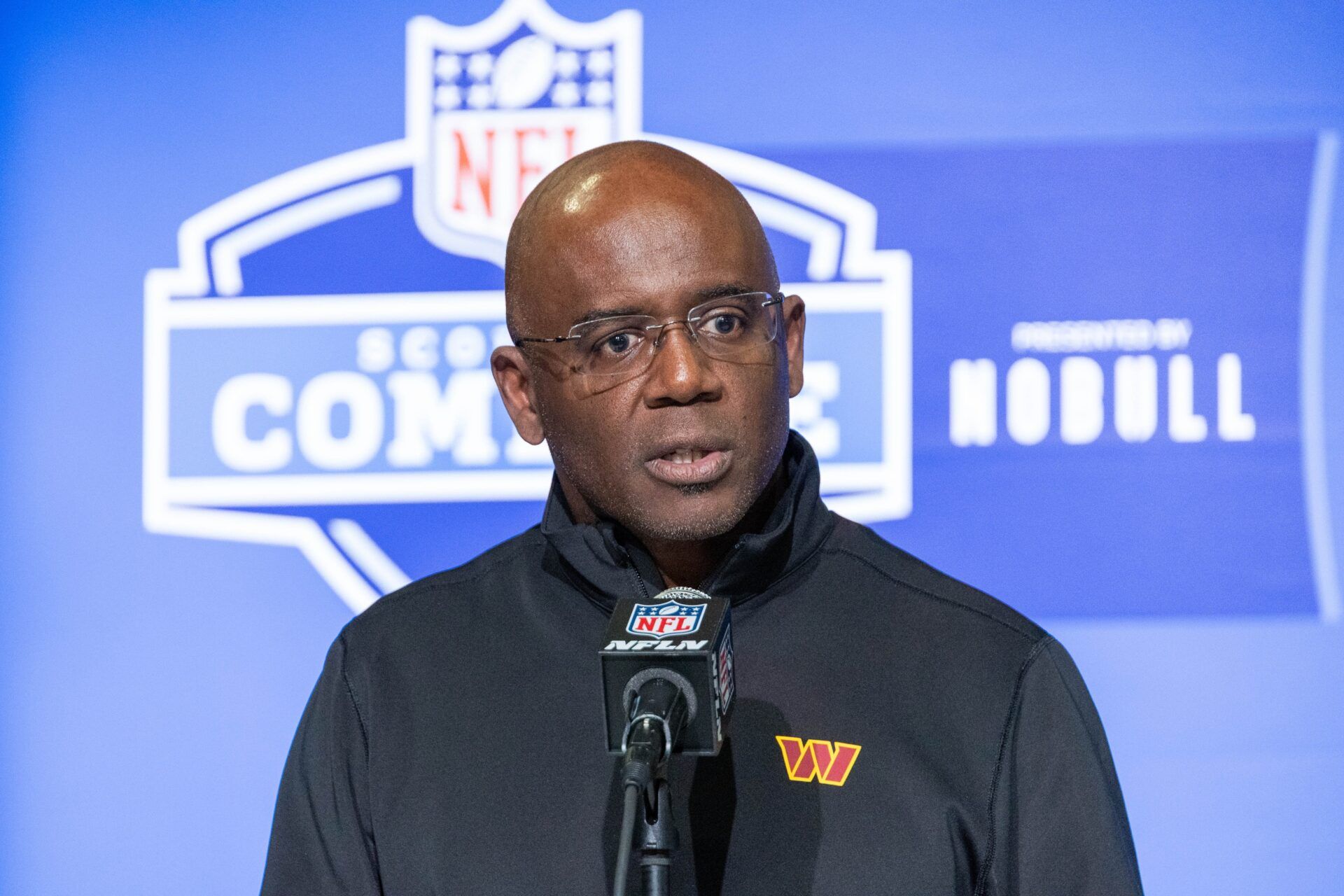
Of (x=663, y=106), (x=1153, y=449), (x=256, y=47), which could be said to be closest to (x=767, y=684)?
(x=1153, y=449)

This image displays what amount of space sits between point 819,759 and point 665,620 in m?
0.37

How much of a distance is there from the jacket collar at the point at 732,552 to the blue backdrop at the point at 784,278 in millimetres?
946

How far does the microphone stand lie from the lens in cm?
96

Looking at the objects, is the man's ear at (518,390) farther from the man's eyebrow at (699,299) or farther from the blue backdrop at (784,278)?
the blue backdrop at (784,278)

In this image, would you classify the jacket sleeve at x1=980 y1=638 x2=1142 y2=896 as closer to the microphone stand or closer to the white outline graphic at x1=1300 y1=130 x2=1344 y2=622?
the microphone stand

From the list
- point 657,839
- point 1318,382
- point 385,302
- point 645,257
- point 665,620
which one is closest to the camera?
point 657,839

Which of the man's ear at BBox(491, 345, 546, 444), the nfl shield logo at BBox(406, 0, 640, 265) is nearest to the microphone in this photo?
the man's ear at BBox(491, 345, 546, 444)

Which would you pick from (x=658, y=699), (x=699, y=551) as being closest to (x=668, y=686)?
(x=658, y=699)

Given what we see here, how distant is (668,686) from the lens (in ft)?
3.33

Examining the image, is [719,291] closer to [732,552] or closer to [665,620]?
[732,552]

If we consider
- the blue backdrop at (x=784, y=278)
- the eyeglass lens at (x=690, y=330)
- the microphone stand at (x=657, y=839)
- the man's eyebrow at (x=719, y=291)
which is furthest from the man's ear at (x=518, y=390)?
the blue backdrop at (x=784, y=278)

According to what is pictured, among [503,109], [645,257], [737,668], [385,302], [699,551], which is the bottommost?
[737,668]

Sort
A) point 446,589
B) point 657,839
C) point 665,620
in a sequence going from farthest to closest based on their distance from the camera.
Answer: point 446,589 → point 665,620 → point 657,839

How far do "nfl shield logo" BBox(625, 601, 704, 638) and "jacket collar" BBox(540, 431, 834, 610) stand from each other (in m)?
0.34
